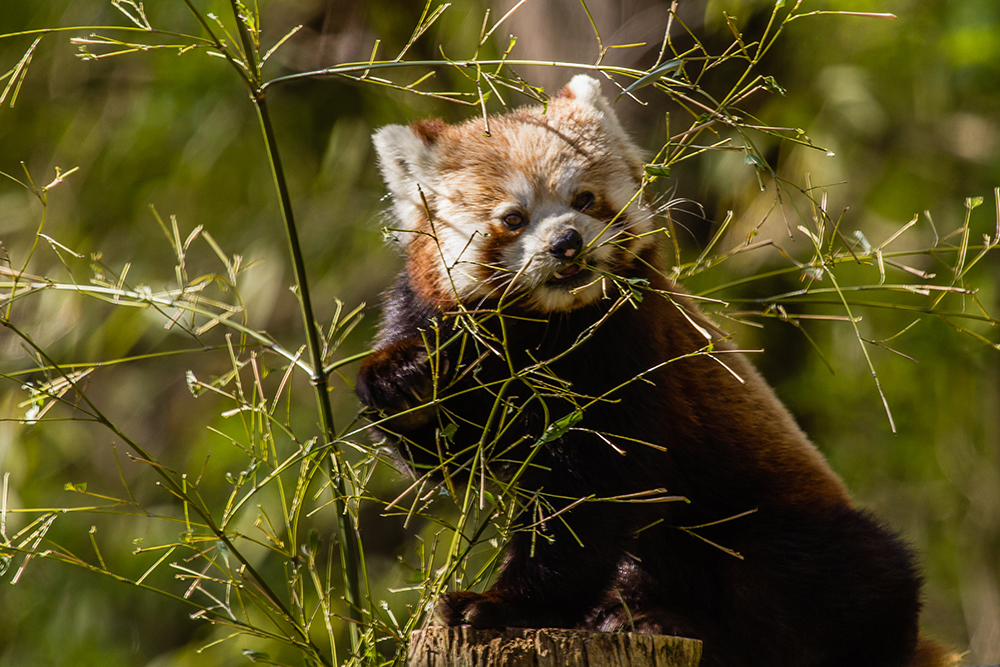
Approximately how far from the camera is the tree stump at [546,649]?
1.71 meters

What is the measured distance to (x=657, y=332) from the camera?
2.36 m

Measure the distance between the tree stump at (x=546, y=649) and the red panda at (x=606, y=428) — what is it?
24 cm

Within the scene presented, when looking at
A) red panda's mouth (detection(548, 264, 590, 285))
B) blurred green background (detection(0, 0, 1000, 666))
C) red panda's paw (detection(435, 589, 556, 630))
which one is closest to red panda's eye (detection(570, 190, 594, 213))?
red panda's mouth (detection(548, 264, 590, 285))

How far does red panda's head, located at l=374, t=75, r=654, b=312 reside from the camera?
2.20 metres

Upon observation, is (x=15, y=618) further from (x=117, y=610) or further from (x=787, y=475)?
(x=787, y=475)

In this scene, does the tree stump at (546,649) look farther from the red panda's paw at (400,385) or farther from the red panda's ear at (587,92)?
the red panda's ear at (587,92)

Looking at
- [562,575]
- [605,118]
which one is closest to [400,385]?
[562,575]

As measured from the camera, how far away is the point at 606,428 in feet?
7.27

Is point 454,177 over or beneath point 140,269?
over

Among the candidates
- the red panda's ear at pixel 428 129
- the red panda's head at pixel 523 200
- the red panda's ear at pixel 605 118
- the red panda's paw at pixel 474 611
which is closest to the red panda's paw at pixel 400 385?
the red panda's head at pixel 523 200

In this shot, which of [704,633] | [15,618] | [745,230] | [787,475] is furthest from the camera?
[15,618]

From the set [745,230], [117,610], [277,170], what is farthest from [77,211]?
[277,170]

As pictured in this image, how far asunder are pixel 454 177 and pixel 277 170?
783 mm

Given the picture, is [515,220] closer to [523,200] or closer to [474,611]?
[523,200]
